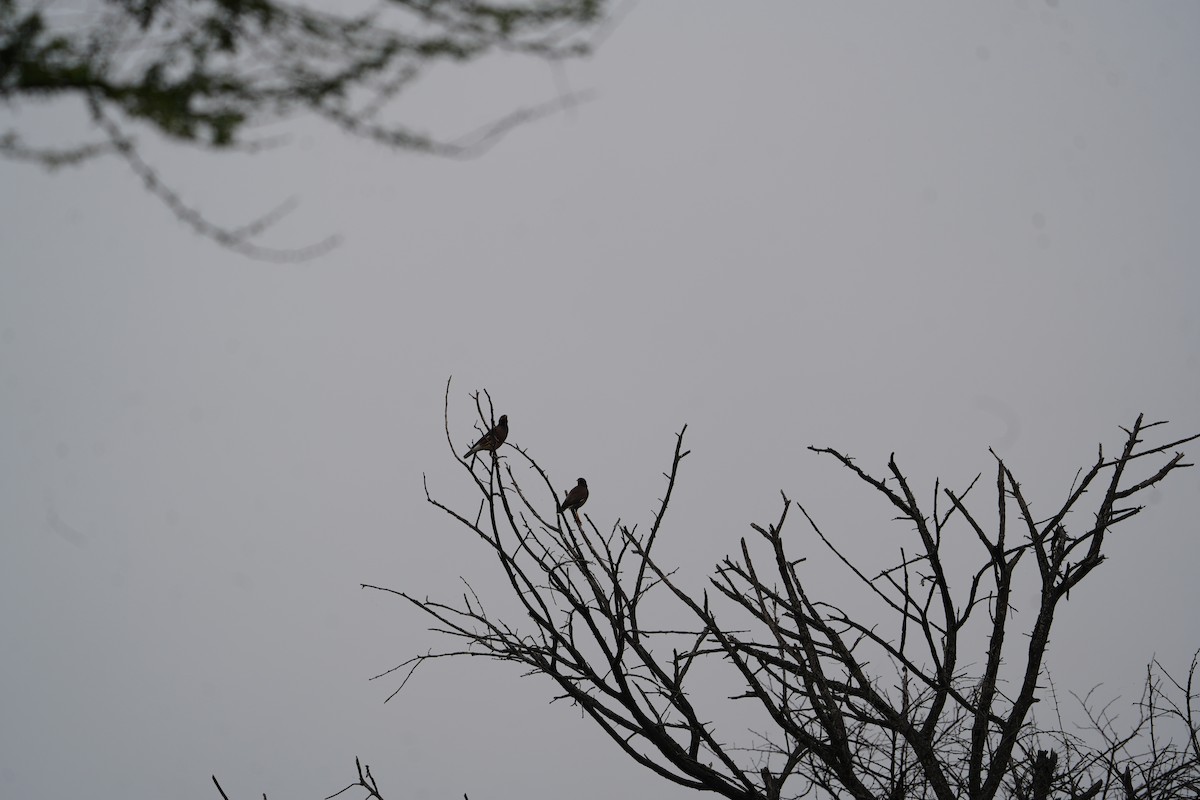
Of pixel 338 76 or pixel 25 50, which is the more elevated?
pixel 338 76

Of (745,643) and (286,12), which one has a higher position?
(286,12)

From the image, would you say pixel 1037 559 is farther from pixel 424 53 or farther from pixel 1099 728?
pixel 424 53

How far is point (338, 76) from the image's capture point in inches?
97.0

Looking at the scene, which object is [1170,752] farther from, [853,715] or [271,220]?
[271,220]

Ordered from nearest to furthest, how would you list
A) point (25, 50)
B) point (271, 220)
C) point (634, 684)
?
point (25, 50) < point (271, 220) < point (634, 684)

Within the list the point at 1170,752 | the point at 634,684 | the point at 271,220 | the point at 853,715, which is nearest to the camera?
the point at 271,220

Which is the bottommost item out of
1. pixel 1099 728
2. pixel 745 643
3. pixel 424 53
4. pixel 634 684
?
pixel 634 684

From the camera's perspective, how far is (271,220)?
2434 mm

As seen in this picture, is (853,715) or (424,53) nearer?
(424,53)

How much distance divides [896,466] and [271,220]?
101 inches

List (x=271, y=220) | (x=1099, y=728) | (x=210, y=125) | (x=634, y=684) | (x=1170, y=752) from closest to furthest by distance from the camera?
(x=210, y=125) < (x=271, y=220) < (x=634, y=684) < (x=1170, y=752) < (x=1099, y=728)

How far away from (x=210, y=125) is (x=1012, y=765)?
3882 mm

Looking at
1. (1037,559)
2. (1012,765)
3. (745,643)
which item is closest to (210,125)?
(745,643)

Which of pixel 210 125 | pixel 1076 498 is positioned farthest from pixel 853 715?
pixel 210 125
